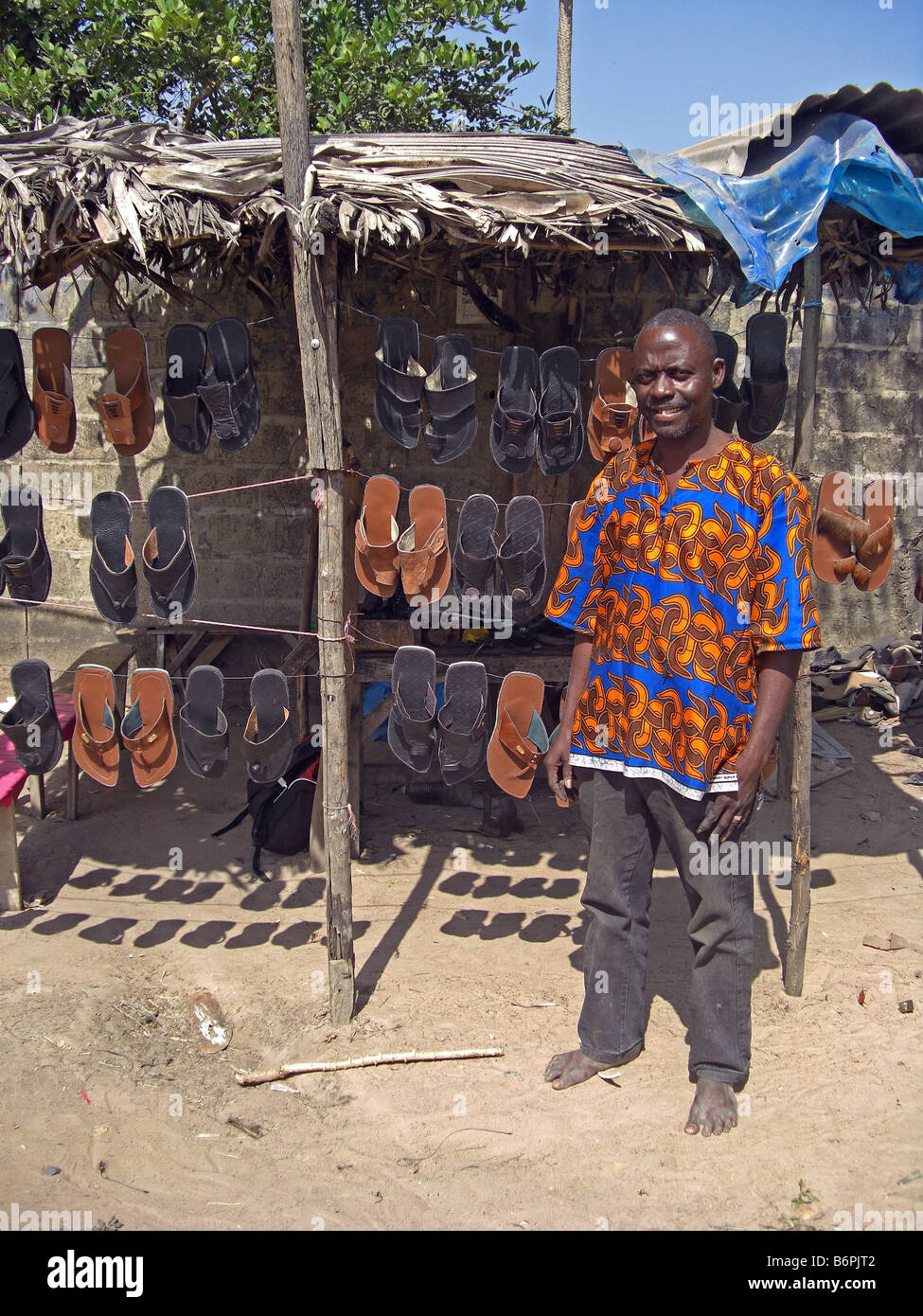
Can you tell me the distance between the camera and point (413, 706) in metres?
3.63

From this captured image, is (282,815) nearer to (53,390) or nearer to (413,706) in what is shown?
(413,706)

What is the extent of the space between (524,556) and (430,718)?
0.70 m

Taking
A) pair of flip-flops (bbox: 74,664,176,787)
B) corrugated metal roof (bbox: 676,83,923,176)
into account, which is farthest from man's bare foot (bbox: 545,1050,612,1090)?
corrugated metal roof (bbox: 676,83,923,176)

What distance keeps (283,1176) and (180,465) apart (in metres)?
4.16

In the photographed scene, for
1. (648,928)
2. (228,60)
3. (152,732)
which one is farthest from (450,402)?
(228,60)

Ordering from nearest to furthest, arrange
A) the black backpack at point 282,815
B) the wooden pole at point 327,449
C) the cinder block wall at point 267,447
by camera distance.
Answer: the wooden pole at point 327,449 → the black backpack at point 282,815 → the cinder block wall at point 267,447

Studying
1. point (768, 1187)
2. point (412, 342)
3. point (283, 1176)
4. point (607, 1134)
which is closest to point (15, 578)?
point (412, 342)

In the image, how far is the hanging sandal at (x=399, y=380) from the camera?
3.61 m

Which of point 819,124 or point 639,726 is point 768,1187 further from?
point 819,124

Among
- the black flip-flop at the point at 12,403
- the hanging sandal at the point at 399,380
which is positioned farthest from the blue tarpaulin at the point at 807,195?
the black flip-flop at the point at 12,403

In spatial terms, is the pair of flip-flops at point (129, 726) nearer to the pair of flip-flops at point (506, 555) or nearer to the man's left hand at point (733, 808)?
the pair of flip-flops at point (506, 555)

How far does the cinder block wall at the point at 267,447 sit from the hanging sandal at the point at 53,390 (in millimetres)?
1683

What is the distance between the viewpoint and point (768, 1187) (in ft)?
8.26

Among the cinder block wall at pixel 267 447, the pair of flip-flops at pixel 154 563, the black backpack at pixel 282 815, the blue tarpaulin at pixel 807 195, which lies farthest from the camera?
the cinder block wall at pixel 267 447
